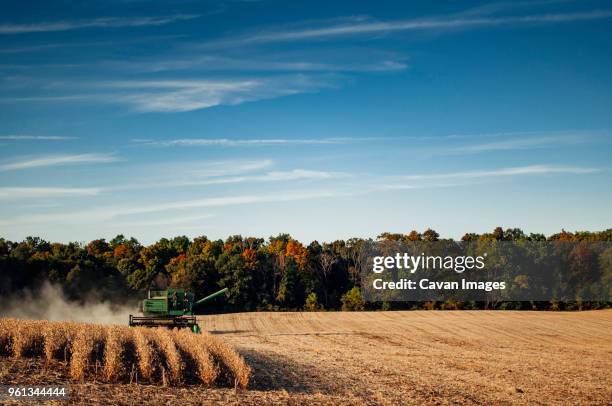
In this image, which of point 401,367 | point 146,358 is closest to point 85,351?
point 146,358

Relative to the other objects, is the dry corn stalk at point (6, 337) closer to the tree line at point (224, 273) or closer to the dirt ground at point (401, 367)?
the dirt ground at point (401, 367)

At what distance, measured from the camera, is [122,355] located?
20.3 metres

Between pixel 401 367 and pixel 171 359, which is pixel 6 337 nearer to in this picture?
pixel 171 359

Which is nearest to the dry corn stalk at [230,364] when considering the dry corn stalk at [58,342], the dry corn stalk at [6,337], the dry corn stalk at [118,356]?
the dry corn stalk at [118,356]

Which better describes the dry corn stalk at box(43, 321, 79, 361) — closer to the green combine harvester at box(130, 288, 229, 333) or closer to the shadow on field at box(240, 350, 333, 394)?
the shadow on field at box(240, 350, 333, 394)

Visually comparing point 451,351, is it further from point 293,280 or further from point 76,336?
point 293,280

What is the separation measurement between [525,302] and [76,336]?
66834 mm

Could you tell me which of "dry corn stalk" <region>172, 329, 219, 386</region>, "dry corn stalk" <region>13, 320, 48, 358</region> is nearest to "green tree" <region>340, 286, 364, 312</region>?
"dry corn stalk" <region>172, 329, 219, 386</region>

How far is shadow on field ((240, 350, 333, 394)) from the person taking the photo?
64.7ft

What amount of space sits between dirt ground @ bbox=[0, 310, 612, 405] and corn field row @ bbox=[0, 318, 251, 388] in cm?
85

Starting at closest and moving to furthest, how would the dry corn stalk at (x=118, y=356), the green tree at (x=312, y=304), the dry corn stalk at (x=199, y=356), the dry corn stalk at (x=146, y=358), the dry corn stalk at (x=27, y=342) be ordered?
the dry corn stalk at (x=118, y=356) < the dry corn stalk at (x=146, y=358) < the dry corn stalk at (x=199, y=356) < the dry corn stalk at (x=27, y=342) < the green tree at (x=312, y=304)

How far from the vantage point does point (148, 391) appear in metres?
16.7

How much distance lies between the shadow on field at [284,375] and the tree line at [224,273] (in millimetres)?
47240

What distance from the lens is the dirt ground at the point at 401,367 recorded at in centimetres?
1728
